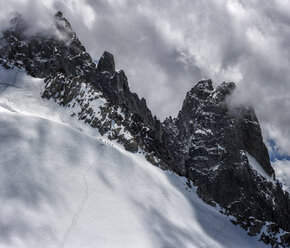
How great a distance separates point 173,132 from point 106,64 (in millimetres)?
79095

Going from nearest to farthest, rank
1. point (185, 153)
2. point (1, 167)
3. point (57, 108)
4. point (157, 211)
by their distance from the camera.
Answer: point (1, 167), point (157, 211), point (57, 108), point (185, 153)

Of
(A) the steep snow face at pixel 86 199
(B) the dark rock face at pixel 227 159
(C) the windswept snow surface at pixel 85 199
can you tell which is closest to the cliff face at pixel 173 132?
(B) the dark rock face at pixel 227 159

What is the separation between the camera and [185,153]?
7274 inches

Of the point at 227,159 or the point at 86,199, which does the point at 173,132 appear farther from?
the point at 86,199

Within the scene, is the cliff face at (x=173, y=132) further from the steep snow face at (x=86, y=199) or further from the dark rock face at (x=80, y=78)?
the steep snow face at (x=86, y=199)

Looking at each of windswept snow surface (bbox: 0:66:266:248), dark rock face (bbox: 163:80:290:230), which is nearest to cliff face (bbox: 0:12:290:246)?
dark rock face (bbox: 163:80:290:230)

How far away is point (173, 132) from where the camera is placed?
656 ft

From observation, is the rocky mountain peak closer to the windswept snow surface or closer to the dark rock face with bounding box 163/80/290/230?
the dark rock face with bounding box 163/80/290/230

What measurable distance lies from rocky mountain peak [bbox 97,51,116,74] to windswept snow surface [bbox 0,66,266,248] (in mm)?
92938

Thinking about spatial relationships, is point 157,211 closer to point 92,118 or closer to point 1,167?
point 1,167

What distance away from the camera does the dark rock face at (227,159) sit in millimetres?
159875

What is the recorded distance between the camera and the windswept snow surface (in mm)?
26875

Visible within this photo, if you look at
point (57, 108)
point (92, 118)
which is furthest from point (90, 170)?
point (57, 108)

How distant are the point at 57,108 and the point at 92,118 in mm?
8328
